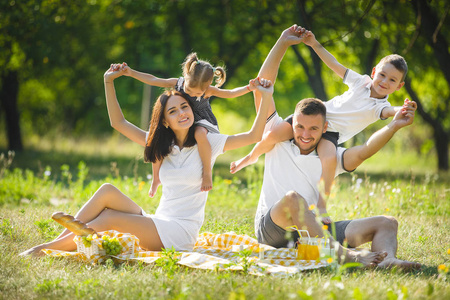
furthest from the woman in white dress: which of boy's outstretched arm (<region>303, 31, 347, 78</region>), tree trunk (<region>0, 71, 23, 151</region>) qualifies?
tree trunk (<region>0, 71, 23, 151</region>)

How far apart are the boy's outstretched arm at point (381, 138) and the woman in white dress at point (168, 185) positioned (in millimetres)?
800

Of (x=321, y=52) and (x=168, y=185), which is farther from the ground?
(x=321, y=52)

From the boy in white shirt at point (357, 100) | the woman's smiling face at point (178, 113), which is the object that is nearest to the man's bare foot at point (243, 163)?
the boy in white shirt at point (357, 100)

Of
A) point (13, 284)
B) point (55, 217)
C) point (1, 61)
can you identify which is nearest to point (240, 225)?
point (55, 217)

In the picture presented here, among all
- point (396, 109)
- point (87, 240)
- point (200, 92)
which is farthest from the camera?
point (200, 92)

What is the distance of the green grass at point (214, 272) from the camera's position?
9.80 ft

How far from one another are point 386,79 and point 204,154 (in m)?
1.92

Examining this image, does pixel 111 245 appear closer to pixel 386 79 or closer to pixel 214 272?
pixel 214 272

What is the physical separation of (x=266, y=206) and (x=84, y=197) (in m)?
3.07

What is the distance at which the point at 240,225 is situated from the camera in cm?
538

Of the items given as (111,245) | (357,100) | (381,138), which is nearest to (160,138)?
(111,245)

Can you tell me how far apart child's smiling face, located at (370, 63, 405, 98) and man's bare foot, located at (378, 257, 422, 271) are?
72.3 inches

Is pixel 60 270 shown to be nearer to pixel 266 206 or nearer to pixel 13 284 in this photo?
pixel 13 284

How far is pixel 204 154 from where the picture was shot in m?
4.33
